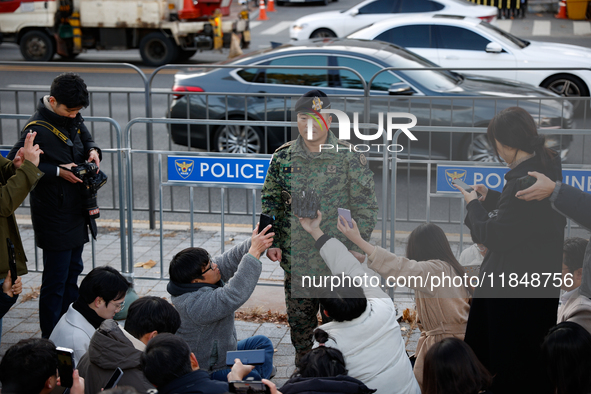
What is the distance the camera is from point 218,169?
514 centimetres

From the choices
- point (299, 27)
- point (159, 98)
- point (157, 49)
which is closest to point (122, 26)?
Answer: point (157, 49)

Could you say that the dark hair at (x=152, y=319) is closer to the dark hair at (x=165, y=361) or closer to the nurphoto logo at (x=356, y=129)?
the dark hair at (x=165, y=361)

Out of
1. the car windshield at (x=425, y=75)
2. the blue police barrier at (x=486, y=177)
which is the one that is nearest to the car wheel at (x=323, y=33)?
the car windshield at (x=425, y=75)

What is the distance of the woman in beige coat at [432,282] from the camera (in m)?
3.70

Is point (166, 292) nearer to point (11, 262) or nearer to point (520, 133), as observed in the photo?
point (11, 262)

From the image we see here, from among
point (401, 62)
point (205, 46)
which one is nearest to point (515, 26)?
point (205, 46)

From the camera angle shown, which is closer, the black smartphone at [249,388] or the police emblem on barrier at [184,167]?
the black smartphone at [249,388]

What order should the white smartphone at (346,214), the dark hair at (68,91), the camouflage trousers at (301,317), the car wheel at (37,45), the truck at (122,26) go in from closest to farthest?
the white smartphone at (346,214) → the camouflage trousers at (301,317) → the dark hair at (68,91) → the truck at (122,26) → the car wheel at (37,45)

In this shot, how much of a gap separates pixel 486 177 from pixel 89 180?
269cm

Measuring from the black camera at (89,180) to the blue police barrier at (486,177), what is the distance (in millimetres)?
2346

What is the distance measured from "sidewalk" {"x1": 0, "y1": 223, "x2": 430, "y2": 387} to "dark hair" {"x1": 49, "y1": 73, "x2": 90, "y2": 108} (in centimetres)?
177

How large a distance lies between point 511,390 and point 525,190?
1113 millimetres

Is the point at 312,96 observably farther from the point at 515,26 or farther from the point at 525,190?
the point at 515,26

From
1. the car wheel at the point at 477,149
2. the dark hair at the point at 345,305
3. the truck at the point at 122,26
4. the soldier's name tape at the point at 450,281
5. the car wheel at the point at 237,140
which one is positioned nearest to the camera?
the dark hair at the point at 345,305
